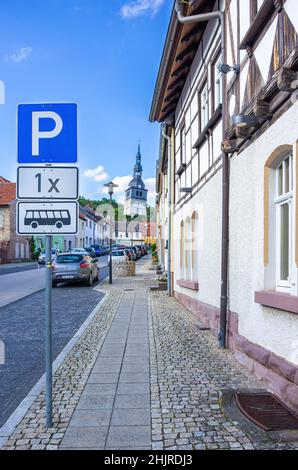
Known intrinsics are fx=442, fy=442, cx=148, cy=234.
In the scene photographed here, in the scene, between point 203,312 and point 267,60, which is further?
point 203,312

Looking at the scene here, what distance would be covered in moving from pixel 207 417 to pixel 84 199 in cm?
10362

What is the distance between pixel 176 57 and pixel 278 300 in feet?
23.5

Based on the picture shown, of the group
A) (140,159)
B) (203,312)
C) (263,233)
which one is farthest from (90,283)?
(140,159)

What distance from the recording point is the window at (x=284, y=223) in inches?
194

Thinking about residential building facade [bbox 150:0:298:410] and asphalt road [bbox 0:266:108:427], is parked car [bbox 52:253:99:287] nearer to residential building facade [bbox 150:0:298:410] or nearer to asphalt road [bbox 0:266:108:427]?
asphalt road [bbox 0:266:108:427]

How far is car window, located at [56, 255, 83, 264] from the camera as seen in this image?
18.9 m

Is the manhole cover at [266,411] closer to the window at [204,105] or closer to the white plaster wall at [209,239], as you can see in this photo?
the white plaster wall at [209,239]

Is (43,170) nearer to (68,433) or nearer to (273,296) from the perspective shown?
(68,433)

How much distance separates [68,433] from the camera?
12.5ft

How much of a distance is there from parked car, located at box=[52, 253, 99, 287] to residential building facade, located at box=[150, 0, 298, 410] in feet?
31.4

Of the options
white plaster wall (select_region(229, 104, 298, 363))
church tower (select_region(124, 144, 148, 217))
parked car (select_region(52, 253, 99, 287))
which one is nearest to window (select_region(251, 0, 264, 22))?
white plaster wall (select_region(229, 104, 298, 363))

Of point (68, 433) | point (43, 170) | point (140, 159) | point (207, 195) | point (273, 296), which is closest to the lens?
point (68, 433)

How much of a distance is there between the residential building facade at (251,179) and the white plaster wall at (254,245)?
0.01m

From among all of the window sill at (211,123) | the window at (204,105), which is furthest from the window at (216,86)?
the window at (204,105)
